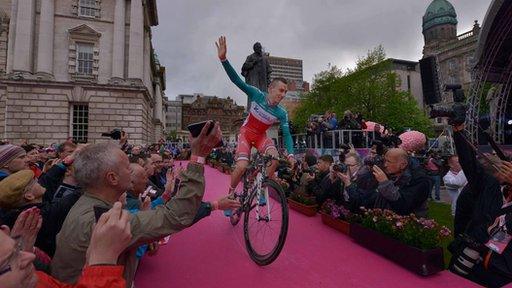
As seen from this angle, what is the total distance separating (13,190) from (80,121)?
27.9 meters

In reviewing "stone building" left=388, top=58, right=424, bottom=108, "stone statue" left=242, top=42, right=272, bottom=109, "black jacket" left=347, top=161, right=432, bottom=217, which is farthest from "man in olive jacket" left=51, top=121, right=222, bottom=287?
"stone building" left=388, top=58, right=424, bottom=108

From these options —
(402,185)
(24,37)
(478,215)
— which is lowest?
(478,215)

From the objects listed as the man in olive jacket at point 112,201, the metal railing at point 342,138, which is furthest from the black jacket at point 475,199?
the metal railing at point 342,138

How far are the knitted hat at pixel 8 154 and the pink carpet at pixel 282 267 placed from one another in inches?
89.1

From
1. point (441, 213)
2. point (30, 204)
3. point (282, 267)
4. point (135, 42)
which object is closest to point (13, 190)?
point (30, 204)

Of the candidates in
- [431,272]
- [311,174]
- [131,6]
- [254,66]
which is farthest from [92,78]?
[431,272]

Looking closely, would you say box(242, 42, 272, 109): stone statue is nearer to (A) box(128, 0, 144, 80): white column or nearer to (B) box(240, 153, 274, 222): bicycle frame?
(B) box(240, 153, 274, 222): bicycle frame

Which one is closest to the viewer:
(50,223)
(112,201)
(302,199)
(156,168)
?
(112,201)

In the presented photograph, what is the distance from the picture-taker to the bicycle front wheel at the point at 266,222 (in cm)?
376

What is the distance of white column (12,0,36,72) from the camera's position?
82.0ft

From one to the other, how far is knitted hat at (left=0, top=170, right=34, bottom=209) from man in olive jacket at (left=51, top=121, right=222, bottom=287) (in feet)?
3.31

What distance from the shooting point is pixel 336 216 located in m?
5.78

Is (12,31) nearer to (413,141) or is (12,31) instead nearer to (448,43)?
(413,141)

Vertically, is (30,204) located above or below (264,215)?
above
